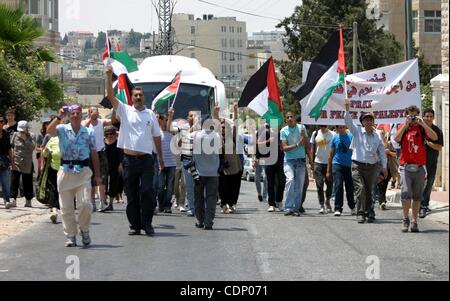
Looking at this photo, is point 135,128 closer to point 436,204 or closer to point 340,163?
point 340,163

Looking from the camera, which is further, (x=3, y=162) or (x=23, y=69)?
(x=23, y=69)

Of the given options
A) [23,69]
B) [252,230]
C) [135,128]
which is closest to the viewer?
[135,128]

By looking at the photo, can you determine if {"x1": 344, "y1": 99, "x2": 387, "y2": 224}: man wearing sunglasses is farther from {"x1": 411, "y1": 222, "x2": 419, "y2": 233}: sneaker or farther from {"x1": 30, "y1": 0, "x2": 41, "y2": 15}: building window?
{"x1": 30, "y1": 0, "x2": 41, "y2": 15}: building window

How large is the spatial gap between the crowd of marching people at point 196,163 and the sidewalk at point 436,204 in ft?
0.95

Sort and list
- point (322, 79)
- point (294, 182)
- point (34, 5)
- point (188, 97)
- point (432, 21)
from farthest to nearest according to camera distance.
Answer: point (34, 5), point (432, 21), point (188, 97), point (322, 79), point (294, 182)

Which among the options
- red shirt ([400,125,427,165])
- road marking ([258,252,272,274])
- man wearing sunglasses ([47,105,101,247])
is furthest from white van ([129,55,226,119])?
road marking ([258,252,272,274])

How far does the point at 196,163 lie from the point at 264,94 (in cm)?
459

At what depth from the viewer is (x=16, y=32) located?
26938 millimetres

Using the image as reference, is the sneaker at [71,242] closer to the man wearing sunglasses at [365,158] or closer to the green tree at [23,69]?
the man wearing sunglasses at [365,158]

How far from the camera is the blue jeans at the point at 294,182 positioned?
1783 centimetres

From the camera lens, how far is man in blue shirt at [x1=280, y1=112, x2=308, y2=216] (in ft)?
58.5

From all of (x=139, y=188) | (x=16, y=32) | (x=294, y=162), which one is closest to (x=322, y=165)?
(x=294, y=162)
